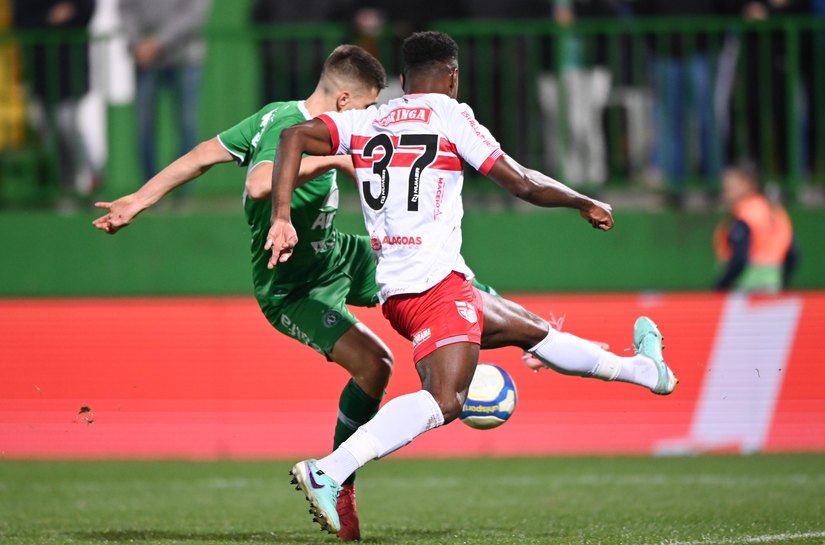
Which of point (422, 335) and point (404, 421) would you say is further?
point (422, 335)

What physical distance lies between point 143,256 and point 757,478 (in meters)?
6.19

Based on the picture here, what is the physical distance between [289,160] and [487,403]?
1.73 metres

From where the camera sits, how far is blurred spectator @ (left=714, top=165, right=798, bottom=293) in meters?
12.4

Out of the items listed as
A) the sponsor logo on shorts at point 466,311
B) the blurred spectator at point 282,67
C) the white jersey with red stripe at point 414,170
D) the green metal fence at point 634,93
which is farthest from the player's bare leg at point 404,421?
the blurred spectator at point 282,67

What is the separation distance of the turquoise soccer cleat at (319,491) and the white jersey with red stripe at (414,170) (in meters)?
1.01

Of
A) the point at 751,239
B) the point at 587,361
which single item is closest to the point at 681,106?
the point at 751,239

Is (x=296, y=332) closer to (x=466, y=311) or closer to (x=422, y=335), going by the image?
(x=422, y=335)

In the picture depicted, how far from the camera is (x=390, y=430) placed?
6148 millimetres

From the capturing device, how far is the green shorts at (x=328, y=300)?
7.22 m

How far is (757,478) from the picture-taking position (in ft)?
32.8

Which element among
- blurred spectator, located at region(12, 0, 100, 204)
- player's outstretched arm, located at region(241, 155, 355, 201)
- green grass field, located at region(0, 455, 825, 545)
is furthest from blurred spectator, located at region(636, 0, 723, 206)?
player's outstretched arm, located at region(241, 155, 355, 201)

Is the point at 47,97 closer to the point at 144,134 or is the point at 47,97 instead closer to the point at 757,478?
the point at 144,134

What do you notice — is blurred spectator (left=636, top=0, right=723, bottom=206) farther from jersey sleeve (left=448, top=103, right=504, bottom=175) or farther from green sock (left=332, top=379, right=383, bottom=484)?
jersey sleeve (left=448, top=103, right=504, bottom=175)

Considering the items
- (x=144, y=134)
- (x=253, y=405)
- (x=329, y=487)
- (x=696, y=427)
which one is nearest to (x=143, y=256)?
(x=144, y=134)
